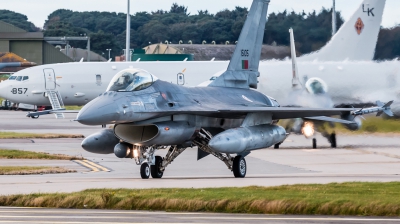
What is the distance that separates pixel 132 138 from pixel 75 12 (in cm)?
17060

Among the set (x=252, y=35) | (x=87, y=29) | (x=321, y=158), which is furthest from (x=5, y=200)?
(x=87, y=29)

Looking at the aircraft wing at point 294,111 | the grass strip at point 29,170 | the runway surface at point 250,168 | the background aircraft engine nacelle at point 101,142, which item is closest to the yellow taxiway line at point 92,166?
the runway surface at point 250,168

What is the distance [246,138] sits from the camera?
76.4 feet

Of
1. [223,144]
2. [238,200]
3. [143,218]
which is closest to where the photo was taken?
[143,218]

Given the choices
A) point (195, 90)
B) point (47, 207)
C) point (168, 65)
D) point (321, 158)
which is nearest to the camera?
point (47, 207)

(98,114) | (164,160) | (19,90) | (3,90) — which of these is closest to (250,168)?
(164,160)

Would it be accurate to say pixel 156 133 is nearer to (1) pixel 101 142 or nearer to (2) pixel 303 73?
(1) pixel 101 142

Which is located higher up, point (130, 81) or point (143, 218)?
point (130, 81)

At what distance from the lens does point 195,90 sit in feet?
82.2

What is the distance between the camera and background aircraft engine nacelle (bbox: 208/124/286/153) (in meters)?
22.4

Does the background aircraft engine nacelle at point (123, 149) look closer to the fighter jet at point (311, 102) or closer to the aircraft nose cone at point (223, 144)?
the aircraft nose cone at point (223, 144)

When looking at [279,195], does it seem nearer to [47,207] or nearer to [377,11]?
[47,207]

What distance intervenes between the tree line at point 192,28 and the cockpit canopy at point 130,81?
21.2 m

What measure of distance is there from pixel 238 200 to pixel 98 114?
6036 mm
